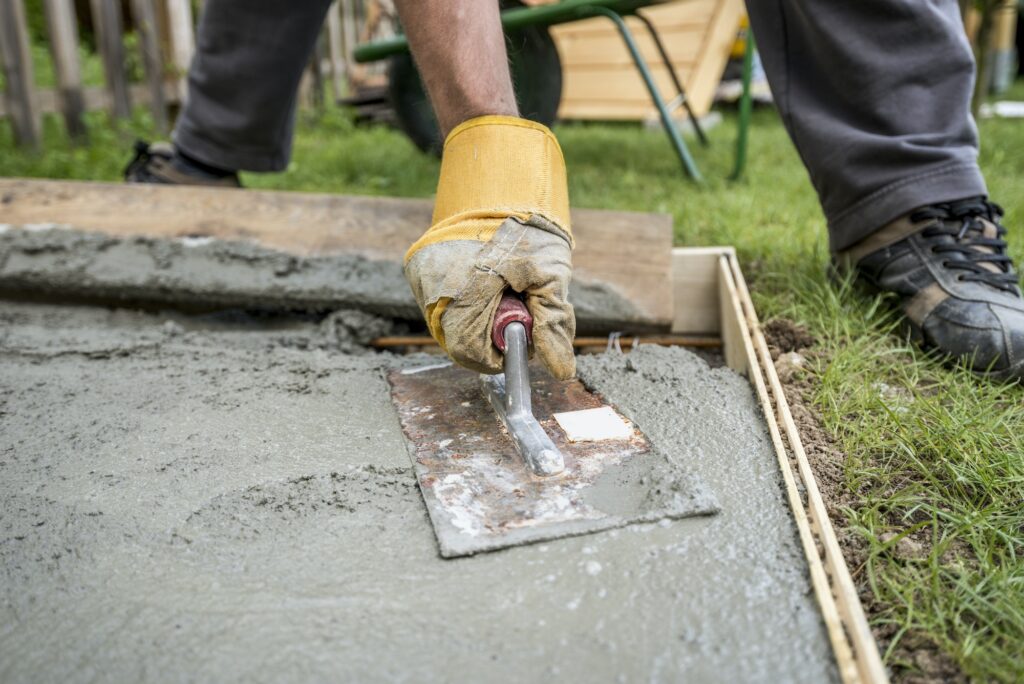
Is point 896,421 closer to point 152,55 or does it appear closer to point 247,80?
point 247,80

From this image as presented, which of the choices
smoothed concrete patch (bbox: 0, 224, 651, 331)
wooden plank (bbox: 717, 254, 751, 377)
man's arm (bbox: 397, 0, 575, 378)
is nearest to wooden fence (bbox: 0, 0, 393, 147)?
smoothed concrete patch (bbox: 0, 224, 651, 331)

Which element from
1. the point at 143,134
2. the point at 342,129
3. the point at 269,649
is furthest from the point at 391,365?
the point at 342,129

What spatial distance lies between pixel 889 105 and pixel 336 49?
4.65 metres

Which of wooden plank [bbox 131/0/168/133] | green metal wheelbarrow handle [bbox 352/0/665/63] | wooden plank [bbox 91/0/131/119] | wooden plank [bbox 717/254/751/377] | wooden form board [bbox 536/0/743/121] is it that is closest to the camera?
wooden plank [bbox 717/254/751/377]

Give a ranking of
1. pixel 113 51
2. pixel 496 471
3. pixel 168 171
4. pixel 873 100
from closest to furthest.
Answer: pixel 496 471, pixel 873 100, pixel 168 171, pixel 113 51

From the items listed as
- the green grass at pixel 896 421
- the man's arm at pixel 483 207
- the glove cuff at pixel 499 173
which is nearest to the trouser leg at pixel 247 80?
the green grass at pixel 896 421

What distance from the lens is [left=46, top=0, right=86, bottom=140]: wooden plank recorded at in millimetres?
3648

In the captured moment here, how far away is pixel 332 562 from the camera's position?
0.93m

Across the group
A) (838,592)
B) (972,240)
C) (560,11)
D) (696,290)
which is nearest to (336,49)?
(560,11)

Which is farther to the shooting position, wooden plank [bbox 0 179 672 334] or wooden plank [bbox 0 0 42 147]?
wooden plank [bbox 0 0 42 147]

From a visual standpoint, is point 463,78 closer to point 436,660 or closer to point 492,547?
point 492,547

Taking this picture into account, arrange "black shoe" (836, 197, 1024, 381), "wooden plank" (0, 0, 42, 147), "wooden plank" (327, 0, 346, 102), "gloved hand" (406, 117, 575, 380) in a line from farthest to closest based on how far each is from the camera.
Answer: "wooden plank" (327, 0, 346, 102) < "wooden plank" (0, 0, 42, 147) < "black shoe" (836, 197, 1024, 381) < "gloved hand" (406, 117, 575, 380)

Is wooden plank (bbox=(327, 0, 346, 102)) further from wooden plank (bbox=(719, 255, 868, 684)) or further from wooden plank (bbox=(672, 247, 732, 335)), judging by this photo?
wooden plank (bbox=(719, 255, 868, 684))

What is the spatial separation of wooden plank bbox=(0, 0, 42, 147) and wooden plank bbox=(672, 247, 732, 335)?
3.20 metres
